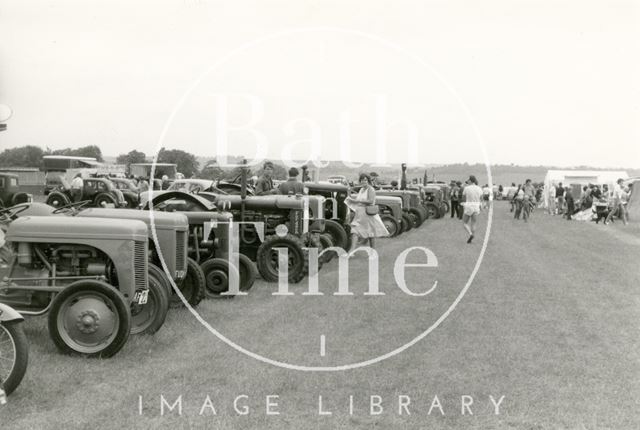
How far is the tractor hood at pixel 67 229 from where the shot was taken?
6.62 m

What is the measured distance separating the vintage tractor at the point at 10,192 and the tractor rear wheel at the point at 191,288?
18522 millimetres

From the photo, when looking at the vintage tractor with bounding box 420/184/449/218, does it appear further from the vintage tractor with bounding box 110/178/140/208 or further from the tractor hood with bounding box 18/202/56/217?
the tractor hood with bounding box 18/202/56/217

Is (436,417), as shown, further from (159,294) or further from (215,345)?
(159,294)

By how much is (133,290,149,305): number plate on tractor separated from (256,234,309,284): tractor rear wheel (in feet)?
13.3

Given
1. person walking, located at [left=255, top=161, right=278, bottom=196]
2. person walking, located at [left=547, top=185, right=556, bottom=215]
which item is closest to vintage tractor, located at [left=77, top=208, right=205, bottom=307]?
person walking, located at [left=255, top=161, right=278, bottom=196]

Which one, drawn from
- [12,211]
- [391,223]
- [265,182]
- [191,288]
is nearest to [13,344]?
[12,211]

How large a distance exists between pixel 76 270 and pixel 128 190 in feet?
78.2

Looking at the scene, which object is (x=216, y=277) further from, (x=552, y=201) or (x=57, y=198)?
(x=552, y=201)

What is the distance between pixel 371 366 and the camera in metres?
6.28

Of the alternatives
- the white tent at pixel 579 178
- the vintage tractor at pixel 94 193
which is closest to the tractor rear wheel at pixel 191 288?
the vintage tractor at pixel 94 193

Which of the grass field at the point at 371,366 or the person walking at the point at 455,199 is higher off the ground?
the grass field at the point at 371,366

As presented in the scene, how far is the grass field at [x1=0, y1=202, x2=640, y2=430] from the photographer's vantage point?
5035 mm

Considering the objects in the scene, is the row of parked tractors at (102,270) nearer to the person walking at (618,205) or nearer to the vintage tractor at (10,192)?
the vintage tractor at (10,192)

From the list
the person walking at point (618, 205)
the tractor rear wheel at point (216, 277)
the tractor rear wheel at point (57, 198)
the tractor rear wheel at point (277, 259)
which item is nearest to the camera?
the tractor rear wheel at point (216, 277)
